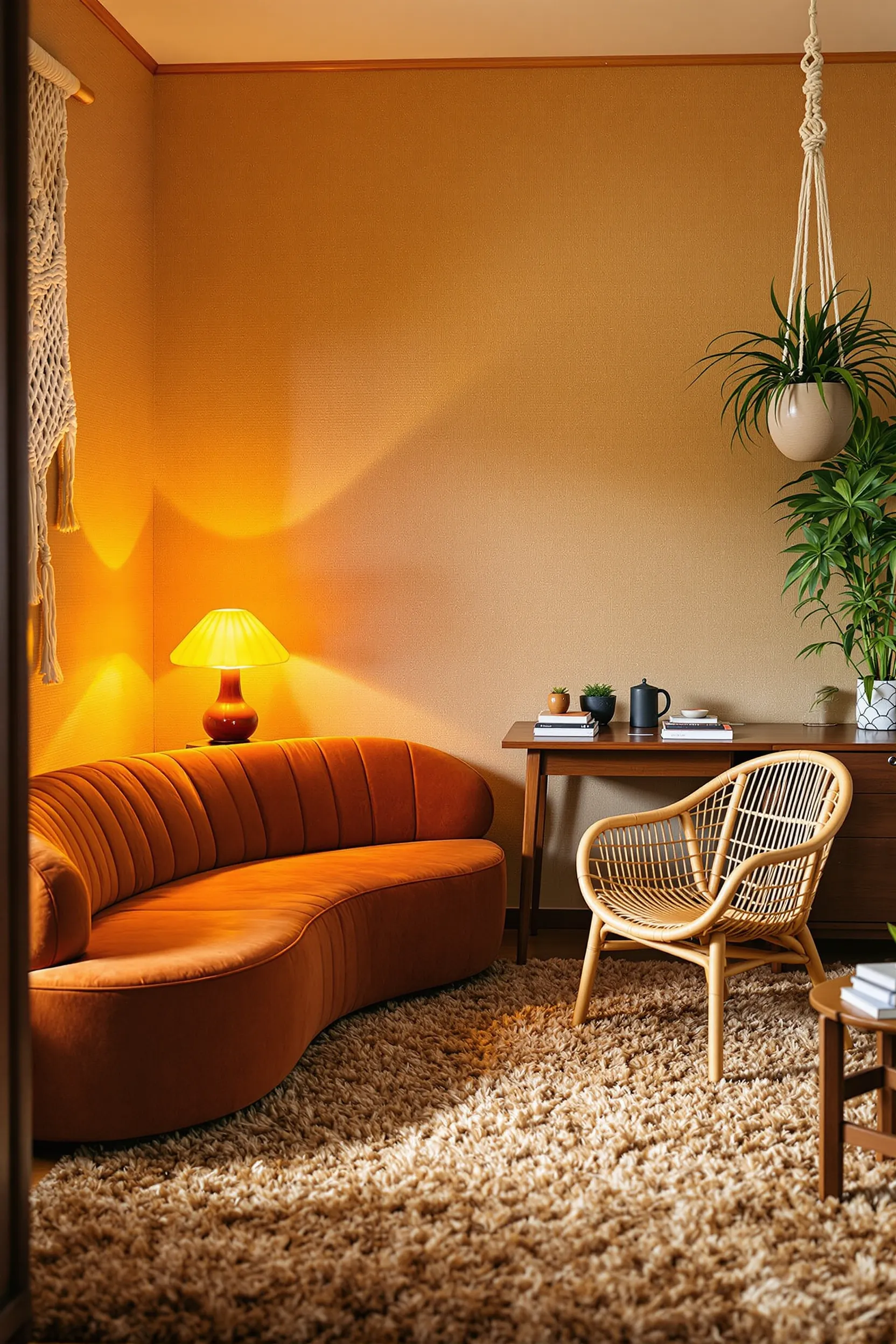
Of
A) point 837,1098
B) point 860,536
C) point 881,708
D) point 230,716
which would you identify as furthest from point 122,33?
point 837,1098

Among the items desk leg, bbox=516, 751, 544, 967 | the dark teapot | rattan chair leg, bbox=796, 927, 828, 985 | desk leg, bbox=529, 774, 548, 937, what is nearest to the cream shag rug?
rattan chair leg, bbox=796, 927, 828, 985

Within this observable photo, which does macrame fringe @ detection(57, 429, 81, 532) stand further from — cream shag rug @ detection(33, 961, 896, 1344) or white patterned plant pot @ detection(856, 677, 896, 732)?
white patterned plant pot @ detection(856, 677, 896, 732)

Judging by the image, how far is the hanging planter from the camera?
3.48 meters

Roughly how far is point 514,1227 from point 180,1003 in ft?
2.84

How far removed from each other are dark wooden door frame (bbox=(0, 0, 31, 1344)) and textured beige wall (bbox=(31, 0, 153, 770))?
1.73 meters

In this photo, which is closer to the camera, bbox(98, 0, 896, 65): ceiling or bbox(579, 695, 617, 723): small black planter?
bbox(98, 0, 896, 65): ceiling

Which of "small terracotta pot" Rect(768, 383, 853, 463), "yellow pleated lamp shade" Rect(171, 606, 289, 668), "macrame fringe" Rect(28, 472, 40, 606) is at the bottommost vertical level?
"yellow pleated lamp shade" Rect(171, 606, 289, 668)

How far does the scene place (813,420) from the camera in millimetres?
3506

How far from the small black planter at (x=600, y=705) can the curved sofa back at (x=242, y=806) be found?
48cm

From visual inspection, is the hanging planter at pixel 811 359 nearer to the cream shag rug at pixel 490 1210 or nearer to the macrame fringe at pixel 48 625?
the cream shag rug at pixel 490 1210

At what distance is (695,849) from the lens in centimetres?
368

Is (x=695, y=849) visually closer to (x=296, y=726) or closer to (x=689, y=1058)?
(x=689, y=1058)

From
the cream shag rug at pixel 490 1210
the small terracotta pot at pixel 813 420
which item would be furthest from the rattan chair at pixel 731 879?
the small terracotta pot at pixel 813 420

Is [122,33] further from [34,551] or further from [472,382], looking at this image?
[34,551]
